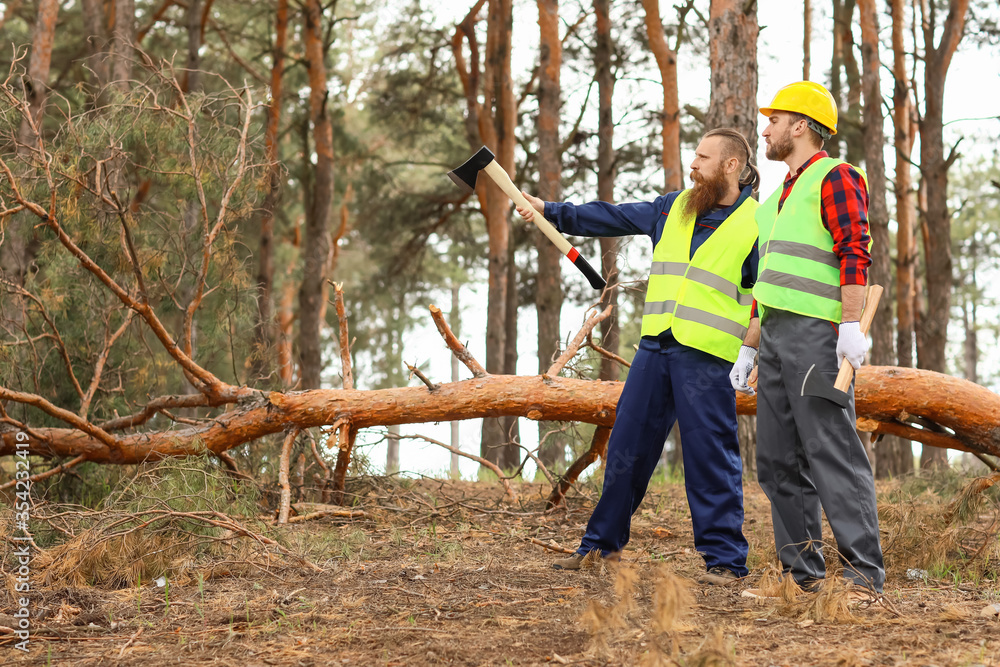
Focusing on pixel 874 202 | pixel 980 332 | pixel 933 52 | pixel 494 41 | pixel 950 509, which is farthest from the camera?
pixel 980 332

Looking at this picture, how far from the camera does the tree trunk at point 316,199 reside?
1197 cm

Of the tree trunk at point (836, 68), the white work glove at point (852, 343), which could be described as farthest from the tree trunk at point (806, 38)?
the white work glove at point (852, 343)

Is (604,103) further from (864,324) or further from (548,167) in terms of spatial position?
(864,324)

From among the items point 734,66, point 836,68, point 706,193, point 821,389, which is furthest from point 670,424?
point 836,68

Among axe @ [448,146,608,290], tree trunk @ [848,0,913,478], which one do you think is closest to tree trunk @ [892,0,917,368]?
tree trunk @ [848,0,913,478]

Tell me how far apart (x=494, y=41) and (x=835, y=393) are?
10613 mm

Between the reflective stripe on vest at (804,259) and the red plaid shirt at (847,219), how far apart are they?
0.11 ft

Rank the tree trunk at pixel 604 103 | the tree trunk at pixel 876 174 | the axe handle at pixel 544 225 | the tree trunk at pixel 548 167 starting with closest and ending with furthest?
1. the axe handle at pixel 544 225
2. the tree trunk at pixel 548 167
3. the tree trunk at pixel 876 174
4. the tree trunk at pixel 604 103

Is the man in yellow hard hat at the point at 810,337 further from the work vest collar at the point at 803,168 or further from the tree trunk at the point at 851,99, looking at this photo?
the tree trunk at the point at 851,99

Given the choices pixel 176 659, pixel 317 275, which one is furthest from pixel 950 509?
pixel 317 275

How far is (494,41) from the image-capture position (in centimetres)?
1249

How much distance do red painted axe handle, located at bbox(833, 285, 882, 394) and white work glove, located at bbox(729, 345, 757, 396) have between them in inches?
17.9

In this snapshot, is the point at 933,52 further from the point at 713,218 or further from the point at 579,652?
the point at 579,652

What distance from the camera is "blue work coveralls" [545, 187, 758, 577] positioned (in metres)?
3.58
